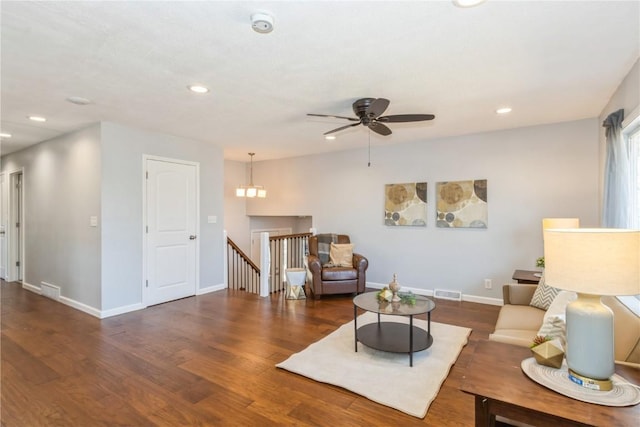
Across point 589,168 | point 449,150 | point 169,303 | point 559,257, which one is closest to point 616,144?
point 589,168

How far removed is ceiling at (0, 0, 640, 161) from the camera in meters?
1.84

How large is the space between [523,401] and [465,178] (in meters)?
3.99

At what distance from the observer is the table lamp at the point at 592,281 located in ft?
3.95

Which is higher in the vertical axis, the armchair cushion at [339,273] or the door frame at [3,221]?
the door frame at [3,221]

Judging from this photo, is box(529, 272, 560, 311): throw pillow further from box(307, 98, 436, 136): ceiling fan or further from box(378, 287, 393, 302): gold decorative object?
box(307, 98, 436, 136): ceiling fan

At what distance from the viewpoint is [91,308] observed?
13.7 feet

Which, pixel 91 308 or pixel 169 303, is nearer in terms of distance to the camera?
pixel 91 308

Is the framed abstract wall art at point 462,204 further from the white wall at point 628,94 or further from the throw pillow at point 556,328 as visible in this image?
the throw pillow at point 556,328

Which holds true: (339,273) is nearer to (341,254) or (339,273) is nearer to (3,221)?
(341,254)

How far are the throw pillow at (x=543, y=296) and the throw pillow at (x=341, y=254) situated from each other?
2644 mm

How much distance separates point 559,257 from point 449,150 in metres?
3.87

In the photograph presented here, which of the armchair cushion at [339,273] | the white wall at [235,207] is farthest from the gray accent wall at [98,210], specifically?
the armchair cushion at [339,273]

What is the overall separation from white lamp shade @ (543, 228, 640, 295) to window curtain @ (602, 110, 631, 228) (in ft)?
6.89

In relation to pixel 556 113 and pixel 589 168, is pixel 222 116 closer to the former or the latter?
pixel 556 113
